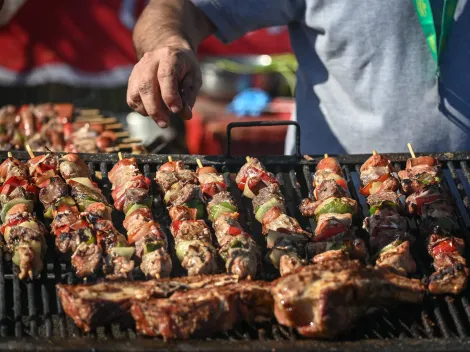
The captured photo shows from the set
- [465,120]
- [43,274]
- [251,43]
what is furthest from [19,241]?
[251,43]

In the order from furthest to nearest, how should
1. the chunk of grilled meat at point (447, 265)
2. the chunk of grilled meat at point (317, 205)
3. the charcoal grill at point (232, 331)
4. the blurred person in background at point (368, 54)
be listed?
1. the blurred person in background at point (368, 54)
2. the chunk of grilled meat at point (317, 205)
3. the chunk of grilled meat at point (447, 265)
4. the charcoal grill at point (232, 331)

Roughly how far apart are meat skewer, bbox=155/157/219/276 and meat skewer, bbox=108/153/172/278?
0.27 ft

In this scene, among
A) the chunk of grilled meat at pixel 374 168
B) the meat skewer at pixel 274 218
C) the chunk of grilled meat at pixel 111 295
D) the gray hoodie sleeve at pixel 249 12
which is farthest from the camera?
the gray hoodie sleeve at pixel 249 12

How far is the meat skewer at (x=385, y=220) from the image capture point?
336 centimetres

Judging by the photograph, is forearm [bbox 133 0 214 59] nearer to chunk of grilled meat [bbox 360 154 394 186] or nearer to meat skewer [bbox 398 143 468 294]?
chunk of grilled meat [bbox 360 154 394 186]

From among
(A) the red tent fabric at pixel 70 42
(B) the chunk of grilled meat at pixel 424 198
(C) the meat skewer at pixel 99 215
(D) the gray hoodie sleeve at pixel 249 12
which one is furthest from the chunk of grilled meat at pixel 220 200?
(A) the red tent fabric at pixel 70 42

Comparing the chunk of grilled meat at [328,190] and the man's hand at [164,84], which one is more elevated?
the man's hand at [164,84]

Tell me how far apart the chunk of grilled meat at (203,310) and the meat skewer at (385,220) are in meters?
0.63

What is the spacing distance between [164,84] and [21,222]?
3.29 feet

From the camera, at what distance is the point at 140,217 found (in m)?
3.63

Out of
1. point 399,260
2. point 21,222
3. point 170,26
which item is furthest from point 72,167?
point 399,260

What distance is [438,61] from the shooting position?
182 inches

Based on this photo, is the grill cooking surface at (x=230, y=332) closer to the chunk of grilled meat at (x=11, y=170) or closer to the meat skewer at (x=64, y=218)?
the meat skewer at (x=64, y=218)

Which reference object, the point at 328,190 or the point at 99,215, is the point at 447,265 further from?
the point at 99,215
